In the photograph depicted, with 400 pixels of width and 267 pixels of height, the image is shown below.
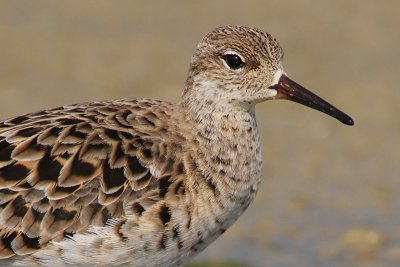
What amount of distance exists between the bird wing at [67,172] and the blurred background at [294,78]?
258cm

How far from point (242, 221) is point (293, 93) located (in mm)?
2953

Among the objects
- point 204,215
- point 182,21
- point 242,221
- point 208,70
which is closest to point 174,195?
point 204,215

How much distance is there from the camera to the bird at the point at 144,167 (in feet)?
27.2

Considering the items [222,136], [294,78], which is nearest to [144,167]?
[222,136]

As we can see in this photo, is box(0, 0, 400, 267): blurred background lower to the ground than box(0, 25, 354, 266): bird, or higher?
higher

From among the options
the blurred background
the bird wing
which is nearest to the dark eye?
the bird wing

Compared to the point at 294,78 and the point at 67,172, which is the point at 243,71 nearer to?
the point at 67,172

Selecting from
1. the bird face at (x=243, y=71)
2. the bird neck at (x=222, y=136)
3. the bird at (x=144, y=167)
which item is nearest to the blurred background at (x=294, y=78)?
the bird neck at (x=222, y=136)

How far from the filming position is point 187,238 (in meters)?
8.45

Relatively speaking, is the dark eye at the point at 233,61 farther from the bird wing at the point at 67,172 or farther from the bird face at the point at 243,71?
the bird wing at the point at 67,172

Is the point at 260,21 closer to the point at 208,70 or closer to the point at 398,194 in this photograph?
the point at 398,194

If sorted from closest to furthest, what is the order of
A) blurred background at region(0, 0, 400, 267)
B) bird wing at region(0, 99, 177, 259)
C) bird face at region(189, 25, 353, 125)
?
1. bird wing at region(0, 99, 177, 259)
2. bird face at region(189, 25, 353, 125)
3. blurred background at region(0, 0, 400, 267)

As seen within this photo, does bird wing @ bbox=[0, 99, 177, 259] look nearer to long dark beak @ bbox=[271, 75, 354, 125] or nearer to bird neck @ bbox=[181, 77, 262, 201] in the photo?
bird neck @ bbox=[181, 77, 262, 201]

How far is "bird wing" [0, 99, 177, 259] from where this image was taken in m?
8.28
